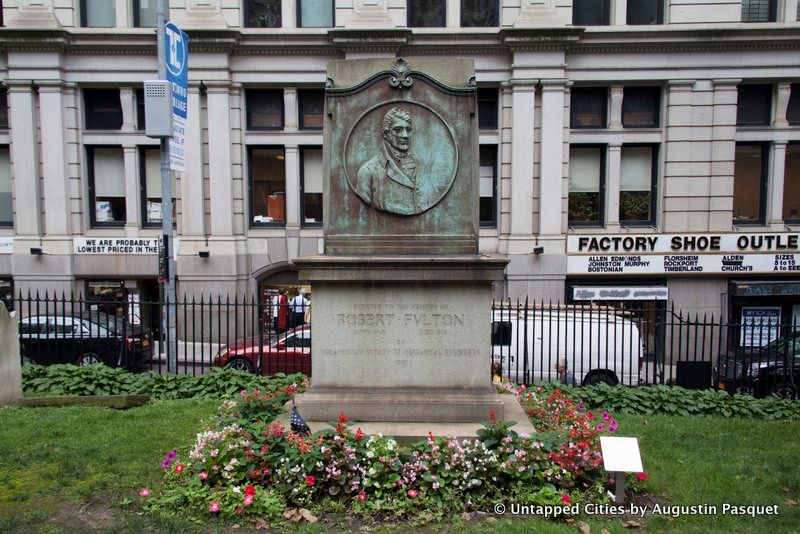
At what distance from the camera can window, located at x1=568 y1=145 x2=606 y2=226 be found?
18359 millimetres

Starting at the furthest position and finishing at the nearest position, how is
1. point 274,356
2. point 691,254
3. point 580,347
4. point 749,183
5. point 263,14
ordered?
1. point 749,183
2. point 263,14
3. point 691,254
4. point 274,356
5. point 580,347

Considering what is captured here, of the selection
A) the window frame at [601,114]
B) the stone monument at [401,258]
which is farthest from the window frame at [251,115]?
the stone monument at [401,258]

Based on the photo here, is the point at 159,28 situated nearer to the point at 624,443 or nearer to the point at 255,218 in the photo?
the point at 255,218

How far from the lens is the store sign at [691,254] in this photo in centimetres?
1747

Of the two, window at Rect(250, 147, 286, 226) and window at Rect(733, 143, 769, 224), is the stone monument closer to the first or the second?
window at Rect(250, 147, 286, 226)

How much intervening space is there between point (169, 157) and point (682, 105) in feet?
50.5

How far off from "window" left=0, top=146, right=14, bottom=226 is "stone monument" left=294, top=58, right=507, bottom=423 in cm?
1798

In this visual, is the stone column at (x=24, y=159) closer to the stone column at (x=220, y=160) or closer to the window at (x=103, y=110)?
the window at (x=103, y=110)

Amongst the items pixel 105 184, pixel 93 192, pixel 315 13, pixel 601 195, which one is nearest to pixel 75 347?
pixel 93 192

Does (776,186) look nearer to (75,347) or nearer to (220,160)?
(220,160)

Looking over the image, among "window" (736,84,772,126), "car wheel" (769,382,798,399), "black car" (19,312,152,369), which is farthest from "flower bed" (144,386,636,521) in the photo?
"window" (736,84,772,126)

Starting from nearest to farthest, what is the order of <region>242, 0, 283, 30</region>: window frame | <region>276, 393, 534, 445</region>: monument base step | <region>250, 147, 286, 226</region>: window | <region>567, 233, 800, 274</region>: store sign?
<region>276, 393, 534, 445</region>: monument base step → <region>567, 233, 800, 274</region>: store sign → <region>242, 0, 283, 30</region>: window frame → <region>250, 147, 286, 226</region>: window

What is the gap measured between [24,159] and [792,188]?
25691 millimetres

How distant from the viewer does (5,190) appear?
18922mm
